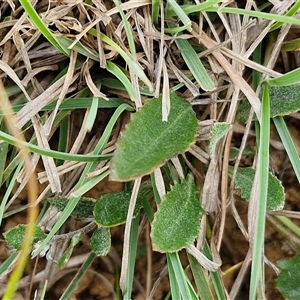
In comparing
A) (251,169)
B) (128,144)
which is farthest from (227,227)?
(128,144)

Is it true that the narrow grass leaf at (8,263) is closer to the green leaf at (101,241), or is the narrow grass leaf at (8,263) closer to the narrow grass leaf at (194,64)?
the green leaf at (101,241)

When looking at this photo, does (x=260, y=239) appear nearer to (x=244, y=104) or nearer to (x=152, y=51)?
(x=244, y=104)

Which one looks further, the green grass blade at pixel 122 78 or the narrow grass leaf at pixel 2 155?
the narrow grass leaf at pixel 2 155

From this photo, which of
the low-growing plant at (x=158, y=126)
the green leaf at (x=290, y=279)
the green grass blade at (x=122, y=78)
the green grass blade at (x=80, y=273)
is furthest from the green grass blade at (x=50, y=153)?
the green leaf at (x=290, y=279)

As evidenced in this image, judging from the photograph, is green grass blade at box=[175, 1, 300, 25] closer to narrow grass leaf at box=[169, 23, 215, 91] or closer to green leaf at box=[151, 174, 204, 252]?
narrow grass leaf at box=[169, 23, 215, 91]

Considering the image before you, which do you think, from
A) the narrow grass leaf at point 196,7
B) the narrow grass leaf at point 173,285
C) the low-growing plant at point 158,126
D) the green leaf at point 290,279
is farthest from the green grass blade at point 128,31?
the green leaf at point 290,279

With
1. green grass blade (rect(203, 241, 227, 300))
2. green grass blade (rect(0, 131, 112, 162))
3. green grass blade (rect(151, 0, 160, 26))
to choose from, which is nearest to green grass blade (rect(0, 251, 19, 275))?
green grass blade (rect(0, 131, 112, 162))

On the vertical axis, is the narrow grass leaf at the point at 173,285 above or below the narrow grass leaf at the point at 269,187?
below

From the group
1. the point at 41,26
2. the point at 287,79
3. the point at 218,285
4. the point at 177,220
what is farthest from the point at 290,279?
the point at 41,26

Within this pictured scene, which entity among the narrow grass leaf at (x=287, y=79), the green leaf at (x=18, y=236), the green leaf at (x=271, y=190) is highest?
the narrow grass leaf at (x=287, y=79)
